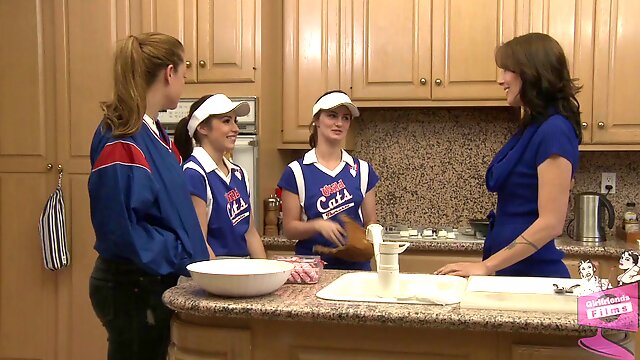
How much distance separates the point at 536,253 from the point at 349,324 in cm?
74

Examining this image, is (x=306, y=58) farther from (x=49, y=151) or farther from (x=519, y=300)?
(x=519, y=300)

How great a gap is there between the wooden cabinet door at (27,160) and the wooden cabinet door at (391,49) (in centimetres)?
157

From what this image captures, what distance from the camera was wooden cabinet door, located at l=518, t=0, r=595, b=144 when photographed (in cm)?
302

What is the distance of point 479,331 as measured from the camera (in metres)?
1.38

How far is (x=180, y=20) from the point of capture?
3.12m

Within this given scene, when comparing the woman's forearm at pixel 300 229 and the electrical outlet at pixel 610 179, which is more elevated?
the electrical outlet at pixel 610 179

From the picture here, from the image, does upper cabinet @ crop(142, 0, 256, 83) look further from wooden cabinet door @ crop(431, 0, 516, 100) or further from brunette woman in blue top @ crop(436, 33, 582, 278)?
brunette woman in blue top @ crop(436, 33, 582, 278)

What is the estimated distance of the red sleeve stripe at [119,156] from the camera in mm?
1675

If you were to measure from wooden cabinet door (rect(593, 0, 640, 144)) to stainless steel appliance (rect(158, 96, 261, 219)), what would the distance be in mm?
1637

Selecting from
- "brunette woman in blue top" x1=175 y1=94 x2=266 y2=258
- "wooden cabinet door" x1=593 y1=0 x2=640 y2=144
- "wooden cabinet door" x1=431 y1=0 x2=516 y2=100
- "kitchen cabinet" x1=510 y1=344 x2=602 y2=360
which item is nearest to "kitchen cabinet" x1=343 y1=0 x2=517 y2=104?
"wooden cabinet door" x1=431 y1=0 x2=516 y2=100

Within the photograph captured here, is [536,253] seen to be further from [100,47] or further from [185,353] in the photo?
[100,47]

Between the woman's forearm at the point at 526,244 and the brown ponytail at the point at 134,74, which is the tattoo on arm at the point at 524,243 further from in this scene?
the brown ponytail at the point at 134,74

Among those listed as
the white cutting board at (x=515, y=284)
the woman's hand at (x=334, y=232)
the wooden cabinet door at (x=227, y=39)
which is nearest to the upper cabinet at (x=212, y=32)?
the wooden cabinet door at (x=227, y=39)

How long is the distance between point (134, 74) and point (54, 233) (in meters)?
1.65
